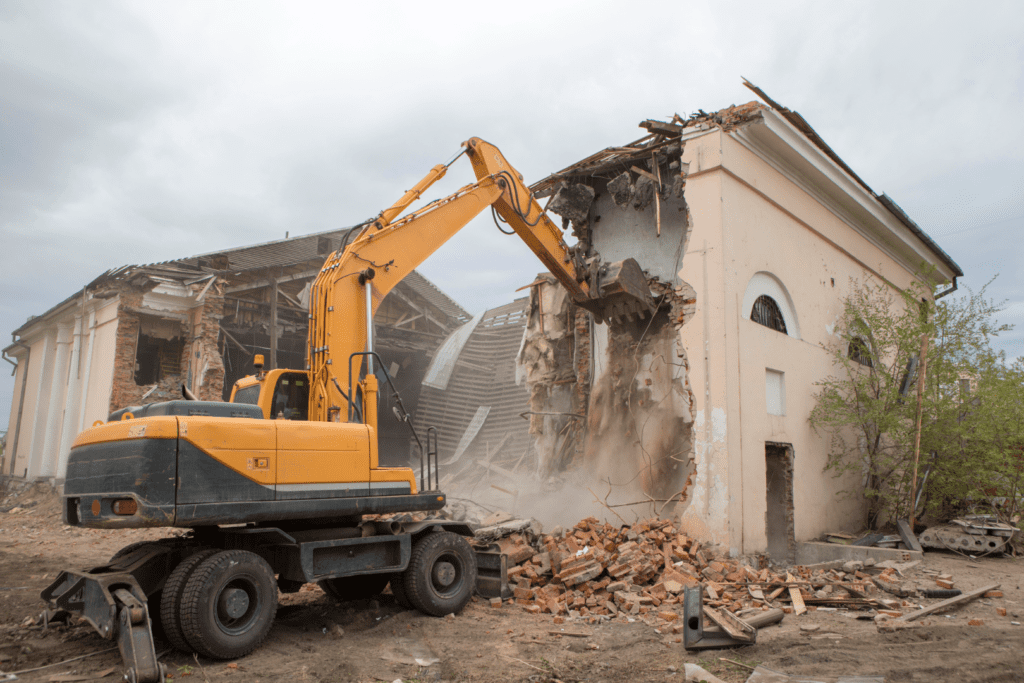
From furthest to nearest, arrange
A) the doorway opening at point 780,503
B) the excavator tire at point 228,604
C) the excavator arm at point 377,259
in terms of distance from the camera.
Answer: the doorway opening at point 780,503, the excavator arm at point 377,259, the excavator tire at point 228,604

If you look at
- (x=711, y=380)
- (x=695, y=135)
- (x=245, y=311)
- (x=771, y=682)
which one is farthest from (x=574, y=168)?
(x=245, y=311)

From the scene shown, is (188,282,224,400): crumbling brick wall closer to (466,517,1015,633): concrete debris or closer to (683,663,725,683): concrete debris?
(466,517,1015,633): concrete debris

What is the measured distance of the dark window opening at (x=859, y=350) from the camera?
12.3 meters

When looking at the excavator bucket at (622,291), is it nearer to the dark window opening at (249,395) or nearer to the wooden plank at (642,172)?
the wooden plank at (642,172)

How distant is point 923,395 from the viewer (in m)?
10.7

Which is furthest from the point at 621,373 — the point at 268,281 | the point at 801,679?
the point at 268,281

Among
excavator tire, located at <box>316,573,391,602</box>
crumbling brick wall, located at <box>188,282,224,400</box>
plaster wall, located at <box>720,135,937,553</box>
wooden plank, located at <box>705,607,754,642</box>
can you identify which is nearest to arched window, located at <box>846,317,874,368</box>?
plaster wall, located at <box>720,135,937,553</box>

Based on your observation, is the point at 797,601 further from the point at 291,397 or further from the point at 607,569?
the point at 291,397

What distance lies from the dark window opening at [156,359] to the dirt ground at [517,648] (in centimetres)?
991

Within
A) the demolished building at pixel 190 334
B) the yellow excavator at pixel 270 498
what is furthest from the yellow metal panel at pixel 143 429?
the demolished building at pixel 190 334

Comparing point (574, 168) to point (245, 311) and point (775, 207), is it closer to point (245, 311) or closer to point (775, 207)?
point (775, 207)

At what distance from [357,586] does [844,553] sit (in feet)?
22.5

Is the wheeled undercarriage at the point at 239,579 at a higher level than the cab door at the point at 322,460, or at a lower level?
lower

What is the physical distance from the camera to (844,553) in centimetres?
955
